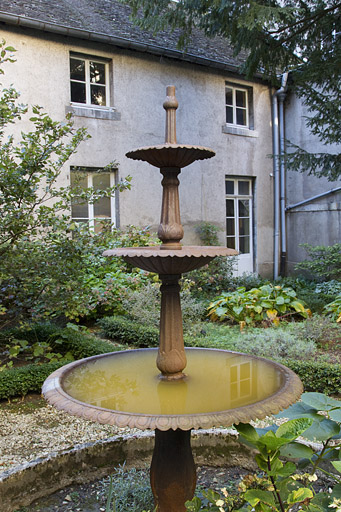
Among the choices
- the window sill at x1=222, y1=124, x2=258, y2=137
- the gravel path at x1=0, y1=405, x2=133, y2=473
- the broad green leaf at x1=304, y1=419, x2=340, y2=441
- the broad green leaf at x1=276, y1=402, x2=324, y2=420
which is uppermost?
the window sill at x1=222, y1=124, x2=258, y2=137

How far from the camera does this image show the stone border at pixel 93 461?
2.80 meters

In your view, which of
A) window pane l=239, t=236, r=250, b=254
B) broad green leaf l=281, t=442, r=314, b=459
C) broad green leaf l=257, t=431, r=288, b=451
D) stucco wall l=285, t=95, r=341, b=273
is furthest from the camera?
window pane l=239, t=236, r=250, b=254

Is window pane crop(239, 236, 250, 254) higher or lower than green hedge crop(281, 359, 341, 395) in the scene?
higher

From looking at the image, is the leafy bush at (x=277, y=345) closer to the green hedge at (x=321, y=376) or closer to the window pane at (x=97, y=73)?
the green hedge at (x=321, y=376)

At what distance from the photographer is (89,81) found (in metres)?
9.59

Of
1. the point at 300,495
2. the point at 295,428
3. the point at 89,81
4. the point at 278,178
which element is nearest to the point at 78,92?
the point at 89,81

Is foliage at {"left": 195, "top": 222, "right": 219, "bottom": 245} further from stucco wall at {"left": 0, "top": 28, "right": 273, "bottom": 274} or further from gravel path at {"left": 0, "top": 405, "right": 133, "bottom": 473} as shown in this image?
gravel path at {"left": 0, "top": 405, "right": 133, "bottom": 473}

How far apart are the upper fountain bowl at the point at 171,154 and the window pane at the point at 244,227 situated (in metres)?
9.94

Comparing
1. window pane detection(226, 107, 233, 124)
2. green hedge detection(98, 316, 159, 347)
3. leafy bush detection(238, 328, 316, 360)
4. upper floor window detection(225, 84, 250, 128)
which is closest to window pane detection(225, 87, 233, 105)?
upper floor window detection(225, 84, 250, 128)

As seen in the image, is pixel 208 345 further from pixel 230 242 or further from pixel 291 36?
pixel 230 242

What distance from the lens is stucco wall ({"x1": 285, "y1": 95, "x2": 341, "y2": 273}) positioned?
38.9 ft

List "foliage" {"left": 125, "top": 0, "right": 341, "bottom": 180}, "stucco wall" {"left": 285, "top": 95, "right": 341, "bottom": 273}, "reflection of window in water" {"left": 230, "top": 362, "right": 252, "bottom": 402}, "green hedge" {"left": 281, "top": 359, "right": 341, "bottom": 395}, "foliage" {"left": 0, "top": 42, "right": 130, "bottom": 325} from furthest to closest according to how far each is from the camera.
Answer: "stucco wall" {"left": 285, "top": 95, "right": 341, "bottom": 273} < "foliage" {"left": 125, "top": 0, "right": 341, "bottom": 180} < "foliage" {"left": 0, "top": 42, "right": 130, "bottom": 325} < "green hedge" {"left": 281, "top": 359, "right": 341, "bottom": 395} < "reflection of window in water" {"left": 230, "top": 362, "right": 252, "bottom": 402}

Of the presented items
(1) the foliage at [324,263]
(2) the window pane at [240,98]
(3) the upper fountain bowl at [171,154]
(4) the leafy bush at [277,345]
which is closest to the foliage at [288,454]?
(3) the upper fountain bowl at [171,154]

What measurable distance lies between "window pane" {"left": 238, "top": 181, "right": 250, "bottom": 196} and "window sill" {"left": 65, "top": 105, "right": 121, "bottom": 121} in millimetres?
4238
